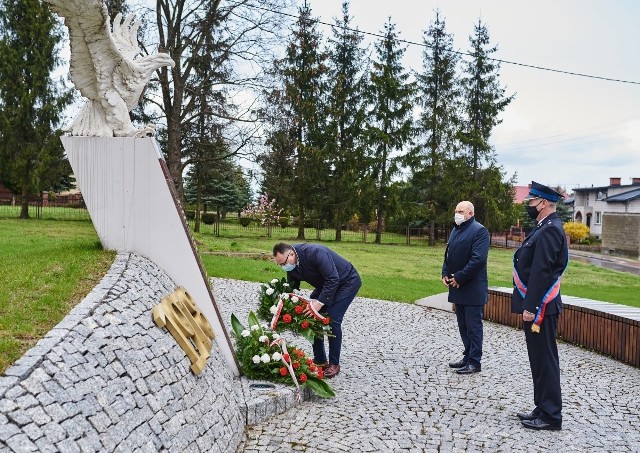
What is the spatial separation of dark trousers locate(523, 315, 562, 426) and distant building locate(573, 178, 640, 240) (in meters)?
46.0

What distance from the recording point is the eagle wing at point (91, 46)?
600cm

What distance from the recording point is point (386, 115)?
121 feet

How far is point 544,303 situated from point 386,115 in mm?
32417

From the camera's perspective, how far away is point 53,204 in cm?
3431

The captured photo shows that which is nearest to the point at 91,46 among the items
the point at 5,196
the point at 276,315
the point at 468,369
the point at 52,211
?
the point at 276,315

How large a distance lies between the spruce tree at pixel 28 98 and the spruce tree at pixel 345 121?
1423 cm

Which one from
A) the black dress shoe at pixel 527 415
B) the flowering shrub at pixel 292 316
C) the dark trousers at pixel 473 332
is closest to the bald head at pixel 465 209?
the dark trousers at pixel 473 332

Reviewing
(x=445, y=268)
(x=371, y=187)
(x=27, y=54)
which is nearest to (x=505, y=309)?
(x=445, y=268)

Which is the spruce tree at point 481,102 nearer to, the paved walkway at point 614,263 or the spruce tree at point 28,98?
the paved walkway at point 614,263

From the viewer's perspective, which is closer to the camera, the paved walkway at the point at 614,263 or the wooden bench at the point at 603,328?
the wooden bench at the point at 603,328

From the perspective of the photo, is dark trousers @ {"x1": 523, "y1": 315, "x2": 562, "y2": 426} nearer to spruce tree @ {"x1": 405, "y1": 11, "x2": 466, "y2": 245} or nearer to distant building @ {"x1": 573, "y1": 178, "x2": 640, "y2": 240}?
spruce tree @ {"x1": 405, "y1": 11, "x2": 466, "y2": 245}

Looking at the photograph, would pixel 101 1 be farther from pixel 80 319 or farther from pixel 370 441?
pixel 370 441

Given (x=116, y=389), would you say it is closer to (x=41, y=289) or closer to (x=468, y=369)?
(x=41, y=289)

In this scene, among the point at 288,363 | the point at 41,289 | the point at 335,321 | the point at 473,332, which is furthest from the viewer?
the point at 473,332
